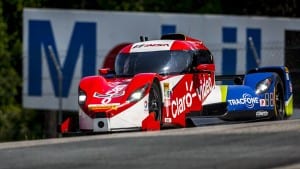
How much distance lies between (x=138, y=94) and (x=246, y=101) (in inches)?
88.3

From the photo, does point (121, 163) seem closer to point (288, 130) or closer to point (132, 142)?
point (132, 142)

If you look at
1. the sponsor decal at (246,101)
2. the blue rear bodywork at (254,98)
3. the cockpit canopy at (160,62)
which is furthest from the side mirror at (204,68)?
the sponsor decal at (246,101)

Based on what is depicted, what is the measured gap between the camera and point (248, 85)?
16891 mm

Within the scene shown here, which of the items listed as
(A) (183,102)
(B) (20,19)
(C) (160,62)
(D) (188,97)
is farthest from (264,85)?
(B) (20,19)

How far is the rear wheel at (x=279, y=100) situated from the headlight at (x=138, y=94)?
2.92 m

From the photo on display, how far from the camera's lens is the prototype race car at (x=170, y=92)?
14891mm

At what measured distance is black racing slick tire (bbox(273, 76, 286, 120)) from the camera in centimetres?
1703

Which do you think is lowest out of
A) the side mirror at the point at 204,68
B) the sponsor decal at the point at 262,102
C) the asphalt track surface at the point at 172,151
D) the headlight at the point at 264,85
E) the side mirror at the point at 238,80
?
the asphalt track surface at the point at 172,151

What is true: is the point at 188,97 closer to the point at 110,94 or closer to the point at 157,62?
the point at 157,62

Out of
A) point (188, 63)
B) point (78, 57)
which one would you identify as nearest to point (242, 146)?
point (188, 63)

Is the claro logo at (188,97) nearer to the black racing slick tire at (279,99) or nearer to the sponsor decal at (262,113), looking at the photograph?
the sponsor decal at (262,113)

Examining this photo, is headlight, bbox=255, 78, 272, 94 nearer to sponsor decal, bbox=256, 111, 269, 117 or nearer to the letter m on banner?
sponsor decal, bbox=256, 111, 269, 117

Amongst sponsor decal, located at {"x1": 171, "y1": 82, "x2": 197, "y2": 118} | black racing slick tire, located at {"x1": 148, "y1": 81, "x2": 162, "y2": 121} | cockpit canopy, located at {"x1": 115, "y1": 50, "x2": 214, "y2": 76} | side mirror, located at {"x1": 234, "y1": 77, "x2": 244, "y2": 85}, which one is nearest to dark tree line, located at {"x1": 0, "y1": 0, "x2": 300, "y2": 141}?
side mirror, located at {"x1": 234, "y1": 77, "x2": 244, "y2": 85}

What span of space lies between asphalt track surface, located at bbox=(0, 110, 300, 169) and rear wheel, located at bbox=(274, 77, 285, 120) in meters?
4.32
